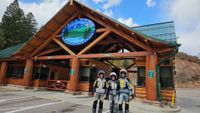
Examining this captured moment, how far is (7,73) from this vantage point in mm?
21078

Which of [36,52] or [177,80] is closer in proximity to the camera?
[36,52]

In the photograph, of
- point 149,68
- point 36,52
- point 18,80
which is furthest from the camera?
point 18,80

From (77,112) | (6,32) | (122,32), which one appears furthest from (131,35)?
(6,32)

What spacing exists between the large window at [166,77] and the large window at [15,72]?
581 inches

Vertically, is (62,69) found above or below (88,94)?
above

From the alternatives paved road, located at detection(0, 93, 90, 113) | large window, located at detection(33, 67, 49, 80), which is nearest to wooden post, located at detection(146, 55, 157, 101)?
paved road, located at detection(0, 93, 90, 113)

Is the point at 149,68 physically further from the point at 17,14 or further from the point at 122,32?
the point at 17,14

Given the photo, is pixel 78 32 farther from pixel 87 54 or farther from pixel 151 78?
pixel 151 78

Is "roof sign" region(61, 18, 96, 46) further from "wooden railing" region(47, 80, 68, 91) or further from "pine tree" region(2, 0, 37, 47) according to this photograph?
"pine tree" region(2, 0, 37, 47)

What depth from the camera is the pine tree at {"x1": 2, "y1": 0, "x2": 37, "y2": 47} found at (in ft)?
134

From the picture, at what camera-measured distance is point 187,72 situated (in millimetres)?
43281

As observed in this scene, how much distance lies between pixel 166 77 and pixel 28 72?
43.3 feet

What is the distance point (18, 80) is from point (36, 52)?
159 inches

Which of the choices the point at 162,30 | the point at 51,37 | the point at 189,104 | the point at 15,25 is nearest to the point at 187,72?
the point at 189,104
